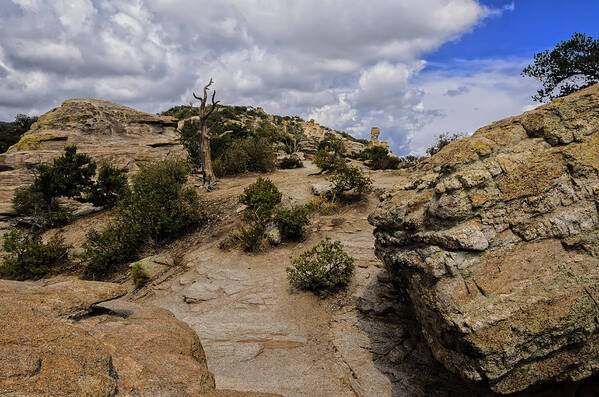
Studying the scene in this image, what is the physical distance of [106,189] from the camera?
19.1m

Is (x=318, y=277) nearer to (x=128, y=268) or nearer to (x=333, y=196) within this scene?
(x=333, y=196)

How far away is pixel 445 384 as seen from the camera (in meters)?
4.78

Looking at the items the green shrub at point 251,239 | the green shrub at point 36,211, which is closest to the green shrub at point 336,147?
the green shrub at point 251,239

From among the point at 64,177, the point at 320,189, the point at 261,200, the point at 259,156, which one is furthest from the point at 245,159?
the point at 261,200

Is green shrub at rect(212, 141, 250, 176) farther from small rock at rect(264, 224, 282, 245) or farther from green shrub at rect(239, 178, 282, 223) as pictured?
small rock at rect(264, 224, 282, 245)

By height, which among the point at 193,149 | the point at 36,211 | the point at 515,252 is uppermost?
the point at 193,149

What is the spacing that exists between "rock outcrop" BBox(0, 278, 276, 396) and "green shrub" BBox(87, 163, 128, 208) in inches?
623

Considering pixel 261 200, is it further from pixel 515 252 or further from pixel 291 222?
pixel 515 252

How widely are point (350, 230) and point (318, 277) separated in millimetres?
3984

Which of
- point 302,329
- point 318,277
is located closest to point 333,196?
point 318,277

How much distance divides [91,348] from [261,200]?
1020 centimetres

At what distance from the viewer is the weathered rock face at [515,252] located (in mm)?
3473

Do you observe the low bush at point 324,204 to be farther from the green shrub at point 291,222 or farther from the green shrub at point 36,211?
the green shrub at point 36,211

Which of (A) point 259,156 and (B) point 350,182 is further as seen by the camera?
(A) point 259,156
